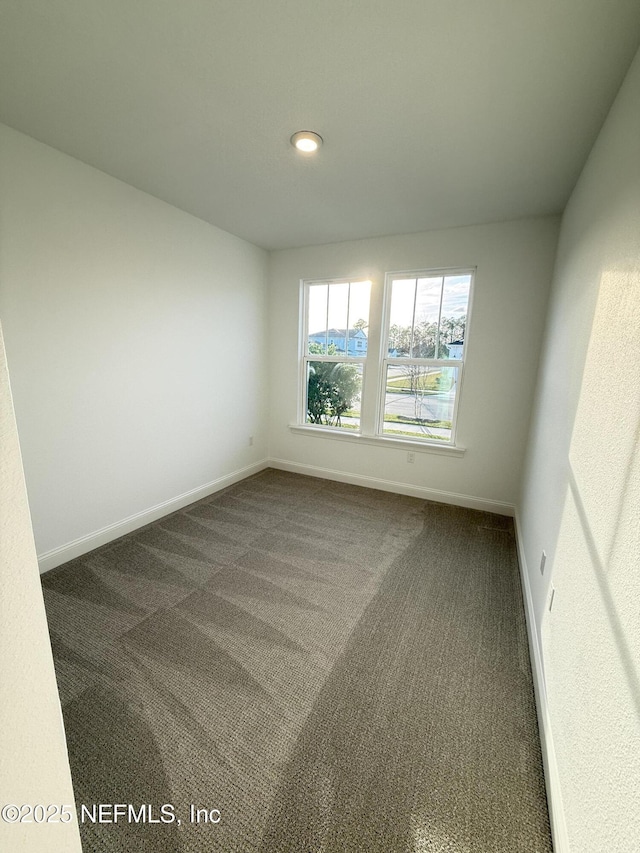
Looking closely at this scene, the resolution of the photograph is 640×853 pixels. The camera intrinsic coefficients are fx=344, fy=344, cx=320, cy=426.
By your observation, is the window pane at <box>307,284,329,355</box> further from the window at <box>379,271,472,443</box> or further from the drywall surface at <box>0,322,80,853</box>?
the drywall surface at <box>0,322,80,853</box>

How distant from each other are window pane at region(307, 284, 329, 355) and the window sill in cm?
89

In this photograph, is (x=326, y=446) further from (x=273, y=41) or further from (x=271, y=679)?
(x=273, y=41)

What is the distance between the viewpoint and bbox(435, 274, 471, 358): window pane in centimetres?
317

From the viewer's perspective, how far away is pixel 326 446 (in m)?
3.96

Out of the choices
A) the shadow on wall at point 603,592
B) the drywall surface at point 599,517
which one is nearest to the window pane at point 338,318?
the drywall surface at point 599,517

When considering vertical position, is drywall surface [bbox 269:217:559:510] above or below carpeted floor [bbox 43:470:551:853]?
above

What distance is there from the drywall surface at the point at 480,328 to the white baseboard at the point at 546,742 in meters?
1.40

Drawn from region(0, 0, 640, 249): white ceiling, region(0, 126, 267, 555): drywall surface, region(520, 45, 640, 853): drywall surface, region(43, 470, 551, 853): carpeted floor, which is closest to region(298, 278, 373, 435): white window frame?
region(0, 126, 267, 555): drywall surface

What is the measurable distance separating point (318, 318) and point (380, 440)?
1.53 meters

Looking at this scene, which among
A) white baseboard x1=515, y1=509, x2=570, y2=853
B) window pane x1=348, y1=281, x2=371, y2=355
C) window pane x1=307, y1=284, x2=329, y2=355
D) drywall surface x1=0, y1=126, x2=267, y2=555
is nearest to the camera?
white baseboard x1=515, y1=509, x2=570, y2=853

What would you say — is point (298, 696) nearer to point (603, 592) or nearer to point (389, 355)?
point (603, 592)

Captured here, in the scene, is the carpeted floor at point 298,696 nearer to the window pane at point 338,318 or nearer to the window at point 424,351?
the window at point 424,351

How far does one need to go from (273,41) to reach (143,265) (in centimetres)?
175

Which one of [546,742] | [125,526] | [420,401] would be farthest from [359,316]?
[546,742]
